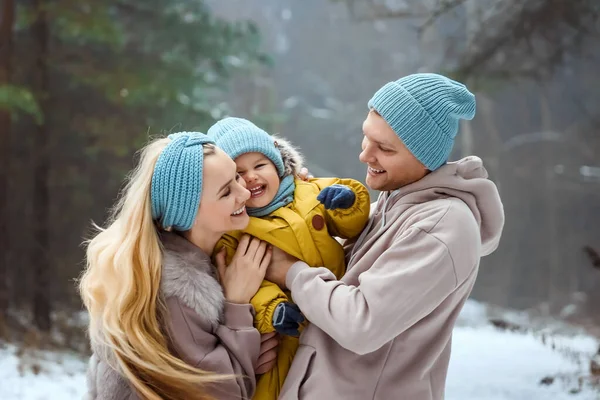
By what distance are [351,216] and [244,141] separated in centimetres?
34

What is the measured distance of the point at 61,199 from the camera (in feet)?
20.3

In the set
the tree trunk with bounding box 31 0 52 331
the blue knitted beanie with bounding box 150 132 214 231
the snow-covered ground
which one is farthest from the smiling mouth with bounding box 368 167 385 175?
the tree trunk with bounding box 31 0 52 331

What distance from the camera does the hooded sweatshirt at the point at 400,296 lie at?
1.37 metres

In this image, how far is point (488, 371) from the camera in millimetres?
4297

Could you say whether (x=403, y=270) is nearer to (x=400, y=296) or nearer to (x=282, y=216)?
(x=400, y=296)

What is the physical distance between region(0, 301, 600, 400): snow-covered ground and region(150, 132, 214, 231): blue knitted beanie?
309 centimetres

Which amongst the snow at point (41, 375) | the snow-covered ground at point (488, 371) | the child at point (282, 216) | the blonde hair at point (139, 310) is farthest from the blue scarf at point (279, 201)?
the snow at point (41, 375)

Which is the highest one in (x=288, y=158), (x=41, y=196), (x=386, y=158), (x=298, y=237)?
(x=386, y=158)

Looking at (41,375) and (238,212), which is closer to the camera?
(238,212)

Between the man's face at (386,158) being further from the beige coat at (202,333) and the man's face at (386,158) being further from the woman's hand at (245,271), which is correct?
the beige coat at (202,333)

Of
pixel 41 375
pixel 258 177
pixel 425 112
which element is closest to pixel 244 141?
pixel 258 177

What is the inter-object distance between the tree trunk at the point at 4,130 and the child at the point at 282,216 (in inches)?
155

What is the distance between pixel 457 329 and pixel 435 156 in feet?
15.3

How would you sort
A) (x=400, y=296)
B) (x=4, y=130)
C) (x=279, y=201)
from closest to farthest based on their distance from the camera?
(x=400, y=296) < (x=279, y=201) < (x=4, y=130)
